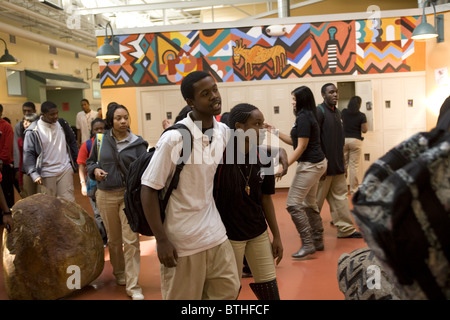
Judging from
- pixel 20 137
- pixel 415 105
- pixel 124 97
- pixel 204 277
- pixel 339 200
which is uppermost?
pixel 124 97

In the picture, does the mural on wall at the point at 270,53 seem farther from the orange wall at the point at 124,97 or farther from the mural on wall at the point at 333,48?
the orange wall at the point at 124,97

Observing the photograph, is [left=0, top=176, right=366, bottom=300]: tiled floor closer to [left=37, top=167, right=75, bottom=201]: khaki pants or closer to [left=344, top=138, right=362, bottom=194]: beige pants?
[left=37, top=167, right=75, bottom=201]: khaki pants

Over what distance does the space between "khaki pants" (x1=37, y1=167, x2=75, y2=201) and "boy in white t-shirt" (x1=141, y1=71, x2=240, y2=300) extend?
312cm

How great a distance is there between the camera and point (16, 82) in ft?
48.6

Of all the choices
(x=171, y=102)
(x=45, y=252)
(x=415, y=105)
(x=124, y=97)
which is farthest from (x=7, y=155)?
(x=415, y=105)

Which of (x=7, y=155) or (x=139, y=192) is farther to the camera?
(x=7, y=155)

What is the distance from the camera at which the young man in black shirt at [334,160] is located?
16.7ft

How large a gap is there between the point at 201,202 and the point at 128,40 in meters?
7.61

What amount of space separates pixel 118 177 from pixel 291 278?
1.82 meters

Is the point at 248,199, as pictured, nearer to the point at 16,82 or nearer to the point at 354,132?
the point at 354,132

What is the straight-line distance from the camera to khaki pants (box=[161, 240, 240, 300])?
7.09 ft

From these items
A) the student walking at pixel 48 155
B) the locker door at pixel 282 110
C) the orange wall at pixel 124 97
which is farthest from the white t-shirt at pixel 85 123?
the student walking at pixel 48 155

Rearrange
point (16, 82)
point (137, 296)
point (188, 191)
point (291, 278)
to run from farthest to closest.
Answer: point (16, 82), point (291, 278), point (137, 296), point (188, 191)
